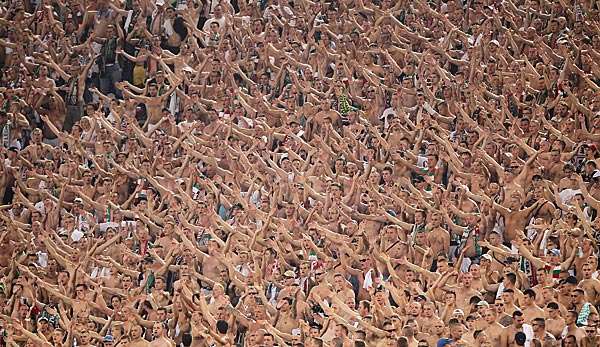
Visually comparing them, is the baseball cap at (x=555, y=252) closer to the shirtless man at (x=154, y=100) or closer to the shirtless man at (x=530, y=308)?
the shirtless man at (x=530, y=308)

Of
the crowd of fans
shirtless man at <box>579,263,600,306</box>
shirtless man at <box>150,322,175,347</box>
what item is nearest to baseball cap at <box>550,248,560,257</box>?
the crowd of fans

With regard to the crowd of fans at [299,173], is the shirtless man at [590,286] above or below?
above

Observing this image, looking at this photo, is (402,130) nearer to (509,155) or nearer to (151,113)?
(509,155)

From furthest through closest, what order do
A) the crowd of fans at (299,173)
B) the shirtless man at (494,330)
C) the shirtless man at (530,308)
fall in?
the crowd of fans at (299,173)
the shirtless man at (530,308)
the shirtless man at (494,330)

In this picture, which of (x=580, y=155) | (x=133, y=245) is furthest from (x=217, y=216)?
(x=580, y=155)

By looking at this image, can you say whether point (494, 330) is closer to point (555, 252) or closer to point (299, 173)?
point (555, 252)

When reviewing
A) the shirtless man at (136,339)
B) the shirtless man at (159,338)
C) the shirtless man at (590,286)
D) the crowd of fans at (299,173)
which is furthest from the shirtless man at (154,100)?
the shirtless man at (590,286)

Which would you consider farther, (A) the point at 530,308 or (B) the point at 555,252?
(B) the point at 555,252

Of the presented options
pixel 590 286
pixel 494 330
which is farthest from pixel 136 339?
pixel 590 286
